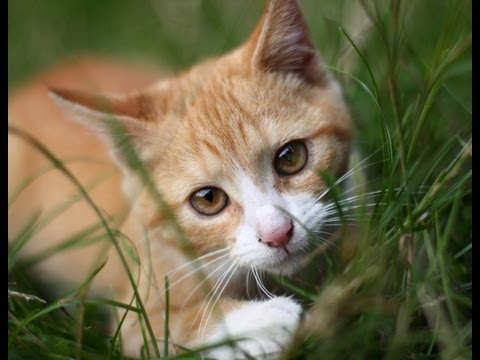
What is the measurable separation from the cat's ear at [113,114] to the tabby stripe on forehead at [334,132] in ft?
1.60

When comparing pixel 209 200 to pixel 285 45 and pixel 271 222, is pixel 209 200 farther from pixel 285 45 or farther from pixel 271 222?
pixel 285 45

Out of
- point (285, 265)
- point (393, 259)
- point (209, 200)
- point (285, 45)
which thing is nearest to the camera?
point (393, 259)

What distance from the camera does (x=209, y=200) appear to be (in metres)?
1.74

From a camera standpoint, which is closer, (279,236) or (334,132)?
(279,236)

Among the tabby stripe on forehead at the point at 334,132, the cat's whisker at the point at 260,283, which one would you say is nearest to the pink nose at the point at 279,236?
the cat's whisker at the point at 260,283

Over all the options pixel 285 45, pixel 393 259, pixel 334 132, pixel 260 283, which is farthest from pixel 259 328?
pixel 285 45

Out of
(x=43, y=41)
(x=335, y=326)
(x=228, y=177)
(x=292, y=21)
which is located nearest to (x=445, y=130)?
(x=292, y=21)

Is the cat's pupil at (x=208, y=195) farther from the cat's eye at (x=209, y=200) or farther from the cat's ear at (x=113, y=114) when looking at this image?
the cat's ear at (x=113, y=114)

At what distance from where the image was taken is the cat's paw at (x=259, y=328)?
142cm

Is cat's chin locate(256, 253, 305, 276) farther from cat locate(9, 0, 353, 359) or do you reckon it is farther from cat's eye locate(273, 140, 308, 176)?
cat's eye locate(273, 140, 308, 176)

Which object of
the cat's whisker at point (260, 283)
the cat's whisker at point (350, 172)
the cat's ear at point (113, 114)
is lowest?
the cat's whisker at point (260, 283)

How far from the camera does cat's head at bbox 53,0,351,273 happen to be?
5.31 feet

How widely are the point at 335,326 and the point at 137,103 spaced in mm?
927

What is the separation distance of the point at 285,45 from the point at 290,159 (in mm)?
359
